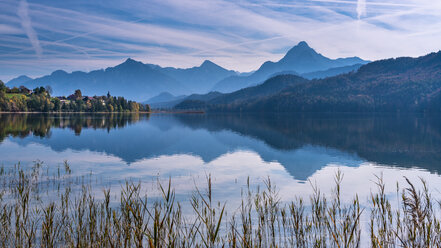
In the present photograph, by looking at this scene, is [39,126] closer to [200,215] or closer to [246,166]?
[246,166]

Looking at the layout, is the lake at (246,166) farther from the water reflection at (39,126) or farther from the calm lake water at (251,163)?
the water reflection at (39,126)

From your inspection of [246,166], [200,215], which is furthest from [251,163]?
[200,215]

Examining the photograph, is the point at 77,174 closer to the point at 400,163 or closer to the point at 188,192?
the point at 188,192

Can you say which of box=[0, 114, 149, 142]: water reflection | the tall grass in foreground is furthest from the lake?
box=[0, 114, 149, 142]: water reflection

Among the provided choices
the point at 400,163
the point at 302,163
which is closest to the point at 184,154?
the point at 302,163

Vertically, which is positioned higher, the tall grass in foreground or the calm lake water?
the tall grass in foreground

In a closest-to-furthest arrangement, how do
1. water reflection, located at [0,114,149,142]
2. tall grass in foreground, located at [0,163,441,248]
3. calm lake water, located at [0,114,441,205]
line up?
tall grass in foreground, located at [0,163,441,248]
calm lake water, located at [0,114,441,205]
water reflection, located at [0,114,149,142]

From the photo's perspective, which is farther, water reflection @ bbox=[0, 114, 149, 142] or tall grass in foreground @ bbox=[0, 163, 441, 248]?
water reflection @ bbox=[0, 114, 149, 142]

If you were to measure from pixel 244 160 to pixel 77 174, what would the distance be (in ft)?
71.8

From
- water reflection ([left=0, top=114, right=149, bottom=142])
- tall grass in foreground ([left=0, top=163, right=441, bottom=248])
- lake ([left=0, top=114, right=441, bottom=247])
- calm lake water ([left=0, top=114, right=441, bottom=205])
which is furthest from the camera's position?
water reflection ([left=0, top=114, right=149, bottom=142])

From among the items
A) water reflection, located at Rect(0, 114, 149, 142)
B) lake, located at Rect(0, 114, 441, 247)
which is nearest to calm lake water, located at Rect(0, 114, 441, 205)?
lake, located at Rect(0, 114, 441, 247)

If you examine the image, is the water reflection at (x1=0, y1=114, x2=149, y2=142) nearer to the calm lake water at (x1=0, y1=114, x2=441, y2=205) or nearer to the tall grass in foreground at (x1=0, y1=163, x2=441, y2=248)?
the calm lake water at (x1=0, y1=114, x2=441, y2=205)

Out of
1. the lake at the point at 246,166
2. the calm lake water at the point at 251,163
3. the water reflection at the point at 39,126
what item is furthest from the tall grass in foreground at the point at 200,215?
the water reflection at the point at 39,126

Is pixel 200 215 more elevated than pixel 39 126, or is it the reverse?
pixel 39 126
